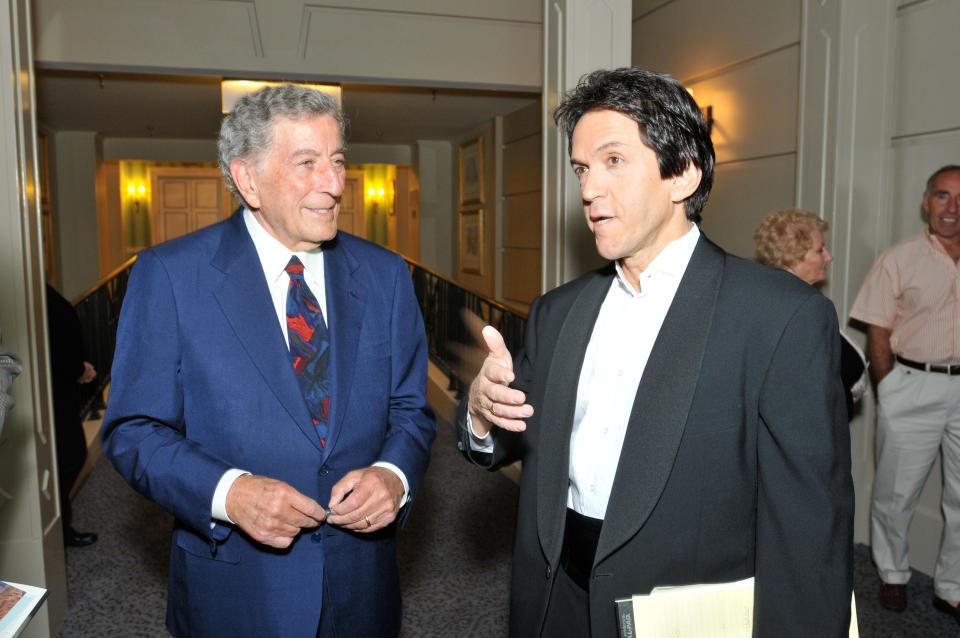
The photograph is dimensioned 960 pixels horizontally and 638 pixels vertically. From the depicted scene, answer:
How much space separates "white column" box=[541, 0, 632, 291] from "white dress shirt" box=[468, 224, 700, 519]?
2501 mm

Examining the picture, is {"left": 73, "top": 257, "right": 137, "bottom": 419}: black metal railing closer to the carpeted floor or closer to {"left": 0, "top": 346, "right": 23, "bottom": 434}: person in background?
the carpeted floor

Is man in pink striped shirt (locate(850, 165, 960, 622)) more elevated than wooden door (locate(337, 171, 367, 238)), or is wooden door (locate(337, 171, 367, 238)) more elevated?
wooden door (locate(337, 171, 367, 238))

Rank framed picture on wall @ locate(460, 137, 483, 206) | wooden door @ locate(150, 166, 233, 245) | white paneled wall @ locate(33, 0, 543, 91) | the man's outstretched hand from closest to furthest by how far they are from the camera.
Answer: the man's outstretched hand
white paneled wall @ locate(33, 0, 543, 91)
framed picture on wall @ locate(460, 137, 483, 206)
wooden door @ locate(150, 166, 233, 245)

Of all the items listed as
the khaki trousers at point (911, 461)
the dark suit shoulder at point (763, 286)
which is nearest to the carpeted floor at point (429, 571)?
the khaki trousers at point (911, 461)

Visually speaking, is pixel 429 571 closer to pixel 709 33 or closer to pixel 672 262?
pixel 672 262

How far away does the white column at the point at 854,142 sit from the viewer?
162 inches

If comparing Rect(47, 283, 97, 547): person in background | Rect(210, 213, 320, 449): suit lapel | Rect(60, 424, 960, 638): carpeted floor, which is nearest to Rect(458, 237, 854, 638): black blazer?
Rect(210, 213, 320, 449): suit lapel

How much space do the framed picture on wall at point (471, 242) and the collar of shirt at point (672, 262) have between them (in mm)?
9146

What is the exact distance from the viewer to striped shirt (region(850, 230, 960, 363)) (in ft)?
11.6

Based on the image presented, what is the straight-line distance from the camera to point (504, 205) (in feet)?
32.6

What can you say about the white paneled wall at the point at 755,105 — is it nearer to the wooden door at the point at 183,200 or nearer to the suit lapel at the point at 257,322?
the suit lapel at the point at 257,322

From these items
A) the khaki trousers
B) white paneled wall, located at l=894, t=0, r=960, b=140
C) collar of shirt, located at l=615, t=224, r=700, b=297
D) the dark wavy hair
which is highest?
white paneled wall, located at l=894, t=0, r=960, b=140

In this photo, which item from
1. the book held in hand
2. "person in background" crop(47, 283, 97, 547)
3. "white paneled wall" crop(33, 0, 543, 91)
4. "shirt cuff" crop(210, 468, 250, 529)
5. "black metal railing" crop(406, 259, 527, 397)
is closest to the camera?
the book held in hand

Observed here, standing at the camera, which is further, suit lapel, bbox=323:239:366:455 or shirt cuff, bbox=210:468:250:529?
suit lapel, bbox=323:239:366:455
